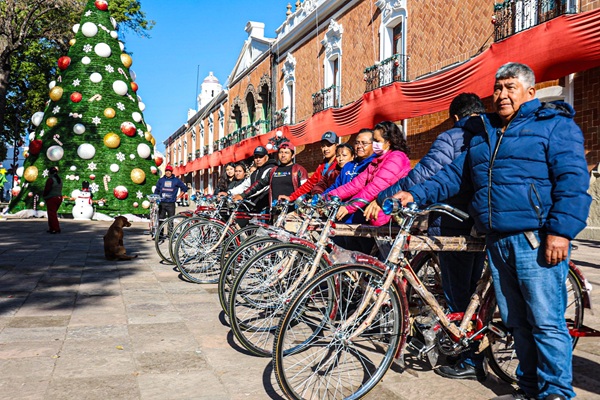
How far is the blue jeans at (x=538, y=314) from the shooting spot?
2402 millimetres

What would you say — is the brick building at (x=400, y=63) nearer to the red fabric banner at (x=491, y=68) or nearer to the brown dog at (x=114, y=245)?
the red fabric banner at (x=491, y=68)

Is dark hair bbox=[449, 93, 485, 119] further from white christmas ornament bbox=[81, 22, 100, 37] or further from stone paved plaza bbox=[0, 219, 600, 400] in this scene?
white christmas ornament bbox=[81, 22, 100, 37]

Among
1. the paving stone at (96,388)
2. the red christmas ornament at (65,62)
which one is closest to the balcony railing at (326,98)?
the red christmas ornament at (65,62)

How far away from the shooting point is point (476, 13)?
39.3ft

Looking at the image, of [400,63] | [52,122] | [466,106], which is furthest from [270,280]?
[52,122]

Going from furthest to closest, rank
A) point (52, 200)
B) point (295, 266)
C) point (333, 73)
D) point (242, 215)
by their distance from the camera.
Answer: point (333, 73)
point (52, 200)
point (242, 215)
point (295, 266)

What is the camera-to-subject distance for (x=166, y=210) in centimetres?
1095

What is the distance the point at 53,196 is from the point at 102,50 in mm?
6074

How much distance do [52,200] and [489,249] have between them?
450 inches

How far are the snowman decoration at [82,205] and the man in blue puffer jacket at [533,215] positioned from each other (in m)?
14.2

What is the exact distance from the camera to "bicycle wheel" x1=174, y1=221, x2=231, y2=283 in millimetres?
6078

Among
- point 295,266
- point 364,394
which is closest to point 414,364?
point 364,394

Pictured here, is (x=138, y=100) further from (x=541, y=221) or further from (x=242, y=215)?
(x=541, y=221)

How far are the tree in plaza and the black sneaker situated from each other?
16.7m
